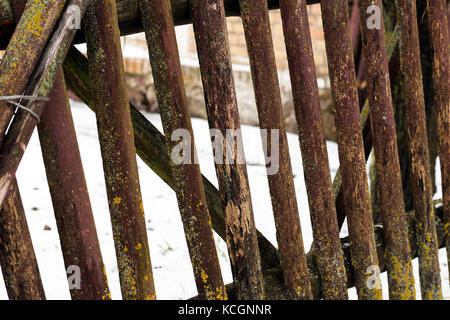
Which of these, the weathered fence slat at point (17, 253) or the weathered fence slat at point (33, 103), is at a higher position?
the weathered fence slat at point (33, 103)

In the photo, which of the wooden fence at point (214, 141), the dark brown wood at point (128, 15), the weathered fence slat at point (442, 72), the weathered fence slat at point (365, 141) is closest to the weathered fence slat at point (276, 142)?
the wooden fence at point (214, 141)

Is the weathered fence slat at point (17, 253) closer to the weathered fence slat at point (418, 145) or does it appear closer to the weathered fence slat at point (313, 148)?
the weathered fence slat at point (313, 148)

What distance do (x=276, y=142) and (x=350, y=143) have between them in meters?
0.31

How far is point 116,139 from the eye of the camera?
148 cm

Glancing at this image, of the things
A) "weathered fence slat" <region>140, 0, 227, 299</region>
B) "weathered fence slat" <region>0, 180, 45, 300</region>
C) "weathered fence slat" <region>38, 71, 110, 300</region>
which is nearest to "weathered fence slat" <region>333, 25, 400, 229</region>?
"weathered fence slat" <region>140, 0, 227, 299</region>

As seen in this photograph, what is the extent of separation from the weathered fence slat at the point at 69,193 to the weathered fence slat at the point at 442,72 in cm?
149

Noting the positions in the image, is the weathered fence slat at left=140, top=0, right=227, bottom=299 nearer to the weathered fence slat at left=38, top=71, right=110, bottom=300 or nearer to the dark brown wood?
the dark brown wood

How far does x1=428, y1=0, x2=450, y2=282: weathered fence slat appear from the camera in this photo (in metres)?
2.25

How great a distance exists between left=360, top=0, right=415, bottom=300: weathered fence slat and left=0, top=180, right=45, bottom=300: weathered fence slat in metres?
1.26

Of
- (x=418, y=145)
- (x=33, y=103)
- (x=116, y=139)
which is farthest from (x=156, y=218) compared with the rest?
(x=33, y=103)

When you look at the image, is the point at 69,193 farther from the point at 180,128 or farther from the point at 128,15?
the point at 128,15

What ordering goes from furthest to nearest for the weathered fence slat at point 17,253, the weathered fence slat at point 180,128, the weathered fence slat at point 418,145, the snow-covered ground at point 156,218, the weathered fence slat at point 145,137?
the snow-covered ground at point 156,218, the weathered fence slat at point 418,145, the weathered fence slat at point 145,137, the weathered fence slat at point 180,128, the weathered fence slat at point 17,253

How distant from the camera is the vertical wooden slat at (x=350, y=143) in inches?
74.6

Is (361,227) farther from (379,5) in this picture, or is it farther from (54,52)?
(54,52)
